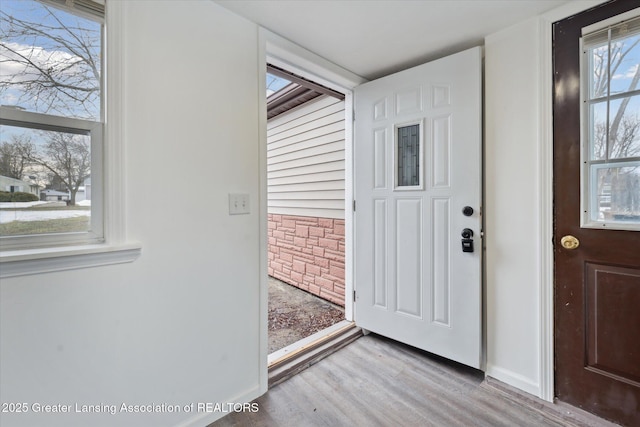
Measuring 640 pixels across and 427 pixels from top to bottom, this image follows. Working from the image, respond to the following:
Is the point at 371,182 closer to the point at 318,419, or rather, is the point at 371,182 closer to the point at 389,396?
the point at 389,396

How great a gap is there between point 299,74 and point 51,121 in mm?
1541

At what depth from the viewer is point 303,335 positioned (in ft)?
8.45

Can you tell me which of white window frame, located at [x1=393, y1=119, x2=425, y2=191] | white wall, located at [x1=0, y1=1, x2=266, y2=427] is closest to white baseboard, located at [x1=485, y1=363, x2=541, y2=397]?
white window frame, located at [x1=393, y1=119, x2=425, y2=191]

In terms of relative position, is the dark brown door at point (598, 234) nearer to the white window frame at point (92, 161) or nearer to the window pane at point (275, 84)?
the white window frame at point (92, 161)

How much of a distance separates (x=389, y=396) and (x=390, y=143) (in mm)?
1705

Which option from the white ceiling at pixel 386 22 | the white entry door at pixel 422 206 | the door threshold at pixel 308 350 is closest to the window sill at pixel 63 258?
the door threshold at pixel 308 350

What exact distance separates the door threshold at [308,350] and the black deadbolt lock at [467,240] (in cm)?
118

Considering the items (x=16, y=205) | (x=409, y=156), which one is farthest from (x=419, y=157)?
(x=16, y=205)

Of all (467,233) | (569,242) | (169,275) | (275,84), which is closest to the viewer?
(169,275)

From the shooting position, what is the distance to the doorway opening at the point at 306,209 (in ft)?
9.80

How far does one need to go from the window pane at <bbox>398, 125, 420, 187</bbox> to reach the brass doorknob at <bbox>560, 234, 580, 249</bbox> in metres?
0.89

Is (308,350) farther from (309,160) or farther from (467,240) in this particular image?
(309,160)

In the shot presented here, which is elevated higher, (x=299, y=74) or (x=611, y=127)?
(x=299, y=74)

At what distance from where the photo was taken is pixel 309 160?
3527 millimetres
